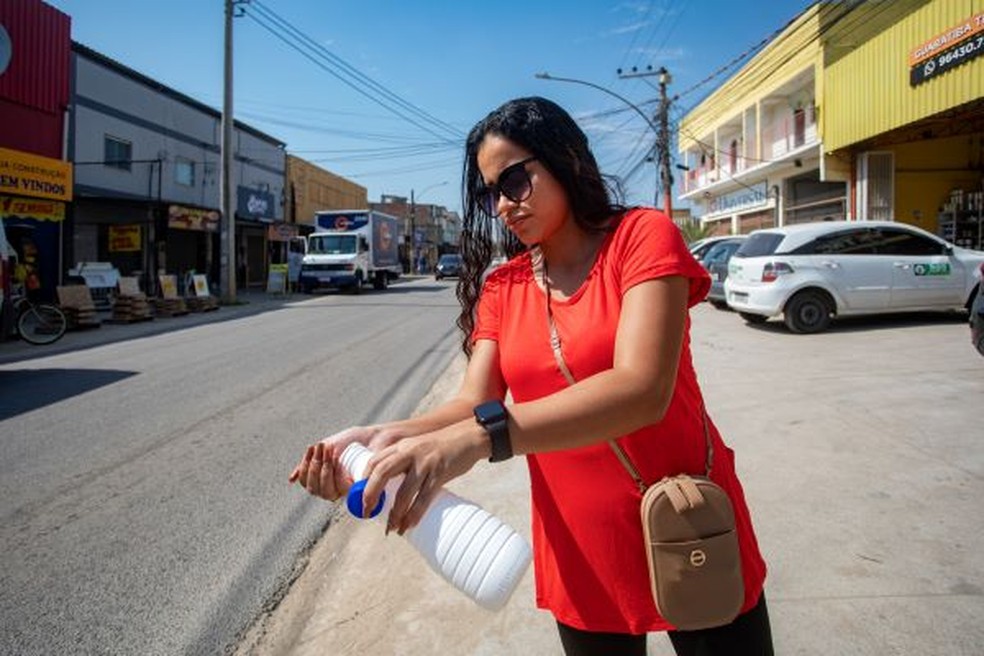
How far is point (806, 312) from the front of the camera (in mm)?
10695

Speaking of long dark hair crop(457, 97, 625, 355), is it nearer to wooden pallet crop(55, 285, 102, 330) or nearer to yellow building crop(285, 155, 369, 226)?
wooden pallet crop(55, 285, 102, 330)

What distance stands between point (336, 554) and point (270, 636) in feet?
2.74

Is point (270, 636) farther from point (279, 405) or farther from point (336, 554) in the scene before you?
point (279, 405)

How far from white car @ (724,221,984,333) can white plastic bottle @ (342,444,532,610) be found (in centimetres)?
1036

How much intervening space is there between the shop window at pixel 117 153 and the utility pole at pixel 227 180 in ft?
10.2

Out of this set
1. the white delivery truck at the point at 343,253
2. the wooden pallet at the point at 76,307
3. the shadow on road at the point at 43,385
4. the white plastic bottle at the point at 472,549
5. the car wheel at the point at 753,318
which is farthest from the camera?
the white delivery truck at the point at 343,253

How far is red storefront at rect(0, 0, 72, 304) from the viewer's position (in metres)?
15.4

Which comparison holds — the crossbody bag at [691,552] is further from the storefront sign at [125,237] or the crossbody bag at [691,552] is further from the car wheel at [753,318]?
the storefront sign at [125,237]

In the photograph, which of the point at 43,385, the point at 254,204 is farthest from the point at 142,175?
the point at 43,385

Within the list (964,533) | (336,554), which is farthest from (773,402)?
(336,554)

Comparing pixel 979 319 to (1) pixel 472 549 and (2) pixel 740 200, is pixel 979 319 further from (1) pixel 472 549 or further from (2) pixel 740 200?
(2) pixel 740 200

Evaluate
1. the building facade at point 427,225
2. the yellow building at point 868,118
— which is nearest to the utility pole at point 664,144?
the yellow building at point 868,118

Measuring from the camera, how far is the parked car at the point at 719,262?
14068 mm

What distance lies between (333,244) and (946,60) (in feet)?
69.0
